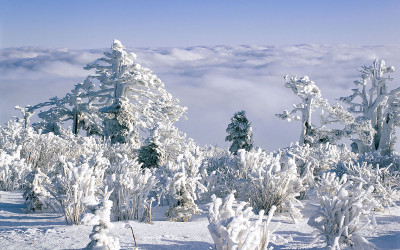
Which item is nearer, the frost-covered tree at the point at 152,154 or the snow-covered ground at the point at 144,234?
the snow-covered ground at the point at 144,234

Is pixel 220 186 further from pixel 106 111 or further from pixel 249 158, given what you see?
pixel 106 111

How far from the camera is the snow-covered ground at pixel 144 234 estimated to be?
442 cm

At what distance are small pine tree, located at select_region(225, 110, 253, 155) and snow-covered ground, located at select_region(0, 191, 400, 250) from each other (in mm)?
16057

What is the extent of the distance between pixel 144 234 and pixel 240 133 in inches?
723

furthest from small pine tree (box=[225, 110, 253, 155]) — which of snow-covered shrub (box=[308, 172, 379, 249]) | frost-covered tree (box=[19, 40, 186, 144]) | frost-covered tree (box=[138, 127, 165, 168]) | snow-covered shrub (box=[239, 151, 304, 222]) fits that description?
snow-covered shrub (box=[308, 172, 379, 249])

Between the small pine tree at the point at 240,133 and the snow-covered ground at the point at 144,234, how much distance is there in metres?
16.1

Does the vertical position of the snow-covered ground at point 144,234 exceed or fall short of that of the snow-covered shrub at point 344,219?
it falls short

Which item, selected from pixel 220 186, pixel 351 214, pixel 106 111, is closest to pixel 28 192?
pixel 220 186

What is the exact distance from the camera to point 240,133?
22875 millimetres

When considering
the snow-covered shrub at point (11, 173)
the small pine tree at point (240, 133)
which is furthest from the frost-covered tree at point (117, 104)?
the snow-covered shrub at point (11, 173)

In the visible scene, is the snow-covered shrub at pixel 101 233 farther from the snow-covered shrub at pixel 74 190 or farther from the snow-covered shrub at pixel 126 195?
the snow-covered shrub at pixel 126 195

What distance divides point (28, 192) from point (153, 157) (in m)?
5.40

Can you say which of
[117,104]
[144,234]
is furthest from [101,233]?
[117,104]

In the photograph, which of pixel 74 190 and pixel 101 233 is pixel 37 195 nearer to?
pixel 74 190
